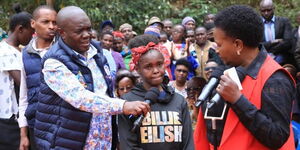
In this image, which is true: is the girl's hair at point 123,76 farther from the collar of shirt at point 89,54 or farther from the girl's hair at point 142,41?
the collar of shirt at point 89,54

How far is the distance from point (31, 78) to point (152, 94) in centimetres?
138

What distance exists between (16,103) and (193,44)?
4.31 m

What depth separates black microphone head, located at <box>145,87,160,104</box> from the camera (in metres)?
3.47

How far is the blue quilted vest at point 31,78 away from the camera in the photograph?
4148 mm

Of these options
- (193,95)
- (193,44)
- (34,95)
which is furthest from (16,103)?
(193,44)

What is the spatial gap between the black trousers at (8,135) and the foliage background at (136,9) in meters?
6.85

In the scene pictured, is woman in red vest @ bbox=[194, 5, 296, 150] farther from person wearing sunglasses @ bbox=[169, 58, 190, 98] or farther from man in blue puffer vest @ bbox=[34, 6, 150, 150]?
person wearing sunglasses @ bbox=[169, 58, 190, 98]

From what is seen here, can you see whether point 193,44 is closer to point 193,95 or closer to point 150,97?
point 193,95

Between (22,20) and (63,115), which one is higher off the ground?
(22,20)

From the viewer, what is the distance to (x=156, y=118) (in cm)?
361

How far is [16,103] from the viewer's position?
519 centimetres

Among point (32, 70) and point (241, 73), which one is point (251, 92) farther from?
point (32, 70)

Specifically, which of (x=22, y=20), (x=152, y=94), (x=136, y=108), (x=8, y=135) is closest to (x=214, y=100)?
(x=136, y=108)

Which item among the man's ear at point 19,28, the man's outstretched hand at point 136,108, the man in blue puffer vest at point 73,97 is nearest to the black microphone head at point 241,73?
the man's outstretched hand at point 136,108
